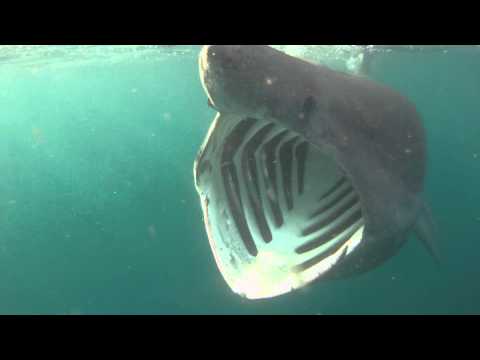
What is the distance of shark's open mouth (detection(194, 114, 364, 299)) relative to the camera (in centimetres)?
379

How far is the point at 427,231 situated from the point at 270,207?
2790 millimetres

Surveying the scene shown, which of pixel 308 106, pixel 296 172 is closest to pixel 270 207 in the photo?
pixel 296 172

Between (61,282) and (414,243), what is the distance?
1611 centimetres

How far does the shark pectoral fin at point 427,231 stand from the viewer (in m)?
6.10

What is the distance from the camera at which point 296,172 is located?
5543 mm

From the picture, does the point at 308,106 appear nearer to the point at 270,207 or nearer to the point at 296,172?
the point at 270,207

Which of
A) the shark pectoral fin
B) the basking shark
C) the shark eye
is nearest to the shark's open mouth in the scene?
the basking shark

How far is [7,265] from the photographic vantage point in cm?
3011

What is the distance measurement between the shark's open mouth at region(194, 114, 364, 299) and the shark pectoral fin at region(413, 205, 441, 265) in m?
1.42

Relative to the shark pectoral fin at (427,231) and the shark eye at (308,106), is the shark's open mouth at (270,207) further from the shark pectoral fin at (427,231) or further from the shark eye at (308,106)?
the shark pectoral fin at (427,231)

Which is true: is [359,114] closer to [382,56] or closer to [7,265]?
[382,56]

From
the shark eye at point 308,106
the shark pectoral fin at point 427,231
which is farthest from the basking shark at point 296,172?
the shark pectoral fin at point 427,231
